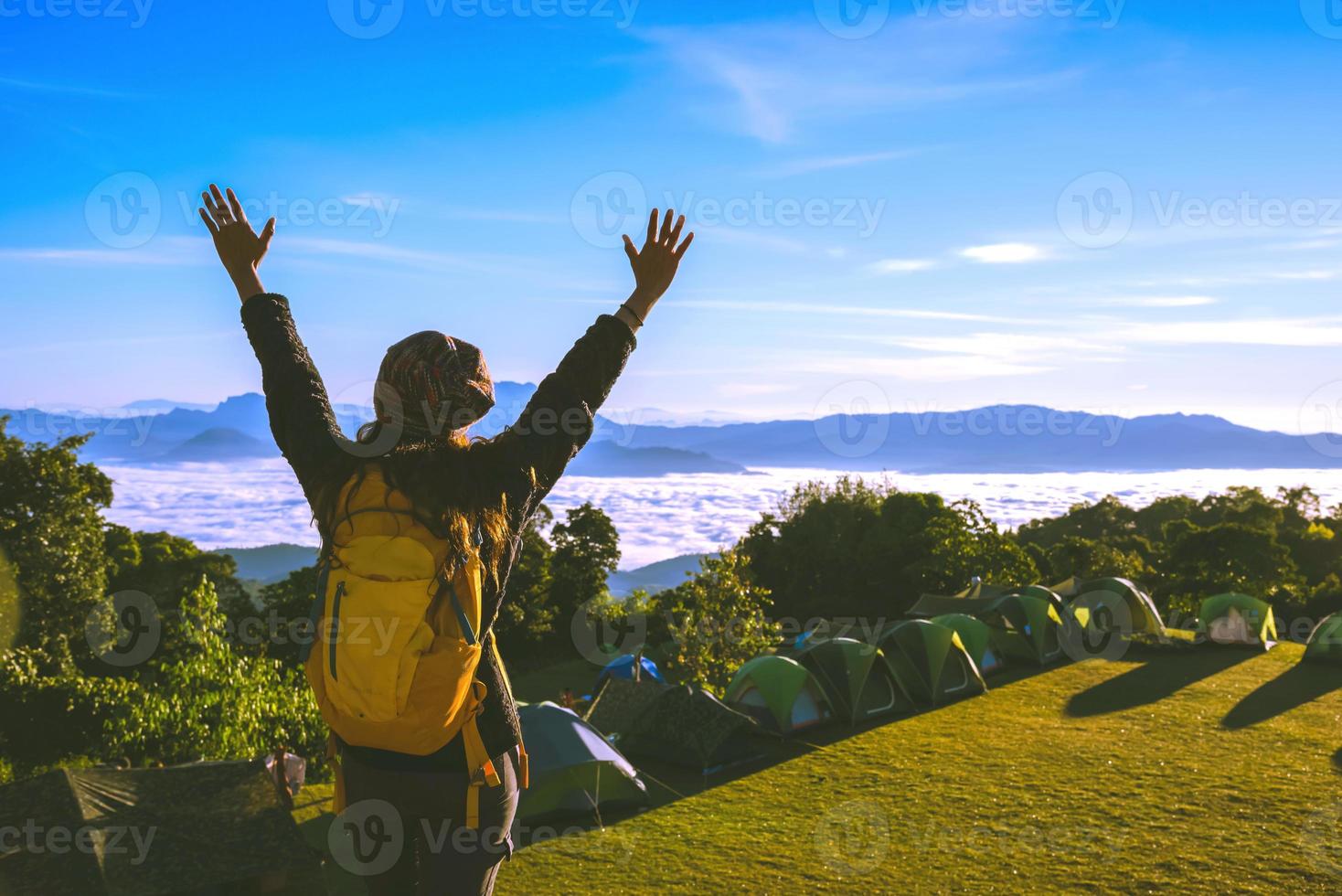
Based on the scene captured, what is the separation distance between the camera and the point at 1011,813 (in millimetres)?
12883

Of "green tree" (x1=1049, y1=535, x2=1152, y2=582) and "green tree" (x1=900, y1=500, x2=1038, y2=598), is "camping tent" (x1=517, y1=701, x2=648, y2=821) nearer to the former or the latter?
"green tree" (x1=900, y1=500, x2=1038, y2=598)

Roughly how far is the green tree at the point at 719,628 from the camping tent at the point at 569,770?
30.2 feet

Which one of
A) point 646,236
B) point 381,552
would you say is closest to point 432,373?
point 381,552

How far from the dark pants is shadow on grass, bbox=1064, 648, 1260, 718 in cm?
1959

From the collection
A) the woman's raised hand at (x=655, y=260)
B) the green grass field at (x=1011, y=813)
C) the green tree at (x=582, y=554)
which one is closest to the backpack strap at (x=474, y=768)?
the woman's raised hand at (x=655, y=260)

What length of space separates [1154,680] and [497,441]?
78.7 ft

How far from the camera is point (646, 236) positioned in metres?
2.49

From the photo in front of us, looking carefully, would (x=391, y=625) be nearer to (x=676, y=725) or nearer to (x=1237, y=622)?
(x=676, y=725)

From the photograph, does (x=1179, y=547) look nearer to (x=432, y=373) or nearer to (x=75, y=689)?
(x=75, y=689)

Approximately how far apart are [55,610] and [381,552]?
26716 millimetres

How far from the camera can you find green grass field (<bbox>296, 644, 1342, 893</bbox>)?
10633mm

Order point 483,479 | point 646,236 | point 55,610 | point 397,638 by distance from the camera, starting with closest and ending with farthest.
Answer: point 397,638 < point 483,479 < point 646,236 < point 55,610

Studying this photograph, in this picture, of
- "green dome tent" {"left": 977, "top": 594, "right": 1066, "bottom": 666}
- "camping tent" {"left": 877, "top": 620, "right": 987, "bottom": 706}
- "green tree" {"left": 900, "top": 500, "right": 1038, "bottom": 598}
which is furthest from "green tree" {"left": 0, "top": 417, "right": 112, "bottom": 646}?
"green tree" {"left": 900, "top": 500, "right": 1038, "bottom": 598}

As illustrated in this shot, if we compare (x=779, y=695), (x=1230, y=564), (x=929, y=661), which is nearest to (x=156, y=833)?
(x=779, y=695)
